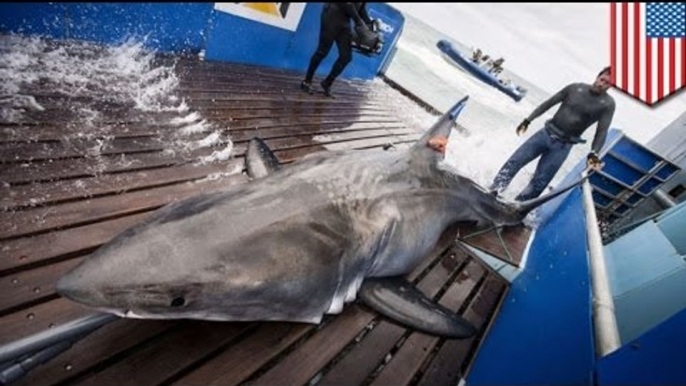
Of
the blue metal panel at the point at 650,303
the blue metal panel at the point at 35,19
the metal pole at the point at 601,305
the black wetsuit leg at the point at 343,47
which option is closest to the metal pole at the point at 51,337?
the metal pole at the point at 601,305

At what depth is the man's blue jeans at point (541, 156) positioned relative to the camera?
529 cm

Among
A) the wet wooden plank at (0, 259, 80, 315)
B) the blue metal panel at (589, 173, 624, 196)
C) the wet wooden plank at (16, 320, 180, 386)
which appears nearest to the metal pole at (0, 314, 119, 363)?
the wet wooden plank at (16, 320, 180, 386)

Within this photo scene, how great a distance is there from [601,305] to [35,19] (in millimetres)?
5587

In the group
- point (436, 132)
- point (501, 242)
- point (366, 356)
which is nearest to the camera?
point (366, 356)

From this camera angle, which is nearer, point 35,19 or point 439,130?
point 439,130

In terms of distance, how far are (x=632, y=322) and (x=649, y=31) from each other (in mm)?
4275

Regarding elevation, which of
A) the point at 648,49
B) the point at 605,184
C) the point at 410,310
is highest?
the point at 648,49

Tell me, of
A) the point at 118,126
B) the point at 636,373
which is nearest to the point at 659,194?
the point at 636,373

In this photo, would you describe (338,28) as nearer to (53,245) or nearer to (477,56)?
(53,245)

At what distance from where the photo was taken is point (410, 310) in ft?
8.26

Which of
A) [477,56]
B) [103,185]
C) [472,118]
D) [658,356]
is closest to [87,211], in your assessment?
[103,185]

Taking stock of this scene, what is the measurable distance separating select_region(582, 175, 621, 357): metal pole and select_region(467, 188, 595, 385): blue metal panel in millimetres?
42

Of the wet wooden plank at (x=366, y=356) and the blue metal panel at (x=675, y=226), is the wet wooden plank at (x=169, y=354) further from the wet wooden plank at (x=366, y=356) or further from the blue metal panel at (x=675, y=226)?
the blue metal panel at (x=675, y=226)

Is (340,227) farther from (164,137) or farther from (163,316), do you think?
(164,137)
